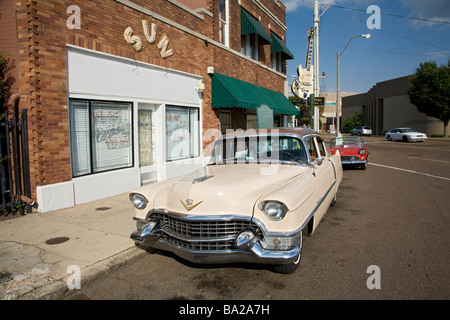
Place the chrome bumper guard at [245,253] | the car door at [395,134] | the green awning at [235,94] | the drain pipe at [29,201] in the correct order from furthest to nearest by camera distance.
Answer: the car door at [395,134], the green awning at [235,94], the drain pipe at [29,201], the chrome bumper guard at [245,253]

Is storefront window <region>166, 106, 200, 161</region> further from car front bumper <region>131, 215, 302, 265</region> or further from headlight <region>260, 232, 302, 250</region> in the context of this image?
headlight <region>260, 232, 302, 250</region>

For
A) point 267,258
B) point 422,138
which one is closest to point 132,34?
point 267,258

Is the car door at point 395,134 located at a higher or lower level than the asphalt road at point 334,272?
higher

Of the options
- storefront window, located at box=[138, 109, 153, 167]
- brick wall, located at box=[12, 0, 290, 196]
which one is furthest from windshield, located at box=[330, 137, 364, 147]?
storefront window, located at box=[138, 109, 153, 167]

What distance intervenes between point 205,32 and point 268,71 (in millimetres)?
6538

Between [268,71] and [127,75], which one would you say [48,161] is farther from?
[268,71]

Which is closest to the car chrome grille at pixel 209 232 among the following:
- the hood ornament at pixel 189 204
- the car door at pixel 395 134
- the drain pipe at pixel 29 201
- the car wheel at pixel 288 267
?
the hood ornament at pixel 189 204

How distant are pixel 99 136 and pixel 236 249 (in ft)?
17.2

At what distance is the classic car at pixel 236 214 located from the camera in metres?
3.16

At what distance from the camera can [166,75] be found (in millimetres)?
9125

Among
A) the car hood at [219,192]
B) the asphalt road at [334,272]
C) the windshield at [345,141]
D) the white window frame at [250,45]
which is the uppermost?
the white window frame at [250,45]

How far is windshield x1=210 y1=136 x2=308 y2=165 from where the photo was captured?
4.73 metres

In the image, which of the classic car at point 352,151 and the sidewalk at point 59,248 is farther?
the classic car at point 352,151

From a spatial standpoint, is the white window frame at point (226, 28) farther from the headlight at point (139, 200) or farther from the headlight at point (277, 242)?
the headlight at point (277, 242)
